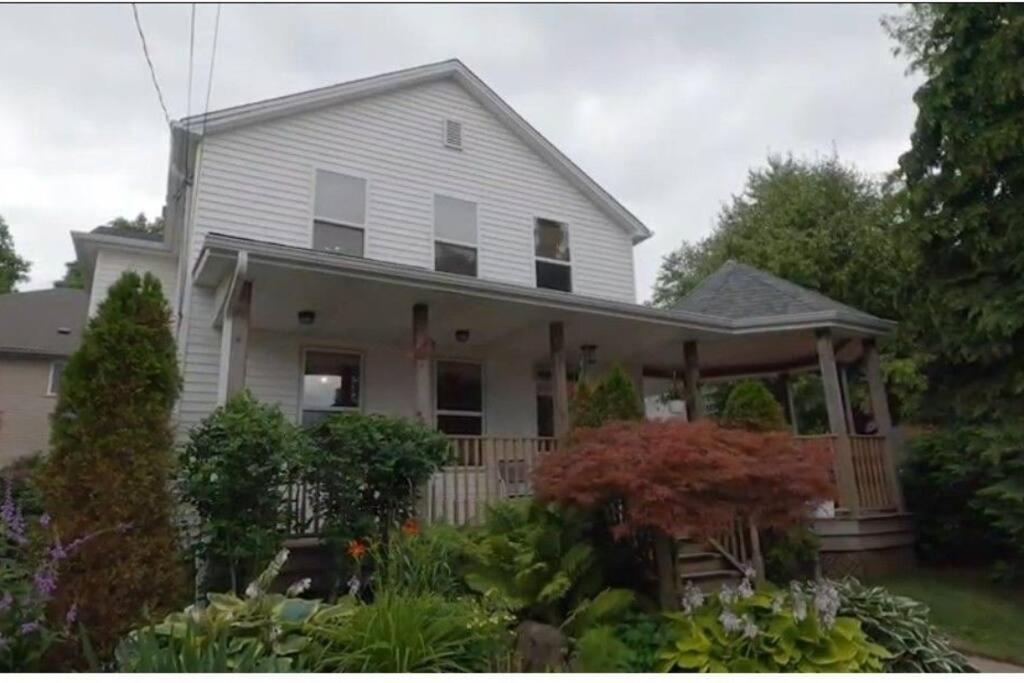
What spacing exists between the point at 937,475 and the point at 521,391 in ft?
19.0

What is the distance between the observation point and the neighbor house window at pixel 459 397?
9773 mm

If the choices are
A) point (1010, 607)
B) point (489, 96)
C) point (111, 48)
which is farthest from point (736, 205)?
point (111, 48)

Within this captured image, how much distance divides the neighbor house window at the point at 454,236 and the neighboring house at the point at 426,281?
0.03m

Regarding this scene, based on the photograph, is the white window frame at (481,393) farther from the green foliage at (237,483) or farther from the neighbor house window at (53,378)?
the neighbor house window at (53,378)

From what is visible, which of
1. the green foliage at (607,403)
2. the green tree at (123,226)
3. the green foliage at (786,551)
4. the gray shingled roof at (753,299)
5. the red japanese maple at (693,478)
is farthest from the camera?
the green tree at (123,226)

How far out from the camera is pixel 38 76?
6.23 m

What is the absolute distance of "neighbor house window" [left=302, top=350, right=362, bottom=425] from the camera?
8.72m

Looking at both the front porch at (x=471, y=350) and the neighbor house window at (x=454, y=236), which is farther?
the neighbor house window at (x=454, y=236)

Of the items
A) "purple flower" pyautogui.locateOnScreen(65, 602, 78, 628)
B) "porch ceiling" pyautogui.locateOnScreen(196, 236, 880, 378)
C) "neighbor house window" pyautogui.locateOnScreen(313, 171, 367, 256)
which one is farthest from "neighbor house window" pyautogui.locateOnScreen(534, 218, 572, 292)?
"purple flower" pyautogui.locateOnScreen(65, 602, 78, 628)

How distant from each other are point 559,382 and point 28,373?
16776mm

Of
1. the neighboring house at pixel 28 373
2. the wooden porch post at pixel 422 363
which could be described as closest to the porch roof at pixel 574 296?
the wooden porch post at pixel 422 363

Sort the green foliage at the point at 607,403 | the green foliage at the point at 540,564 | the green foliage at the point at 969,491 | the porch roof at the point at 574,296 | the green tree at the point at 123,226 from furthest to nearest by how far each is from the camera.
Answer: the green tree at the point at 123,226 → the green foliage at the point at 607,403 → the green foliage at the point at 969,491 → the porch roof at the point at 574,296 → the green foliage at the point at 540,564

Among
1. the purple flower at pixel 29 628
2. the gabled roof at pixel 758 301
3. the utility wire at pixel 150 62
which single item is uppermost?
the utility wire at pixel 150 62

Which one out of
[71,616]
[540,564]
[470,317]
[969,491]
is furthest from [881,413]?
[71,616]
